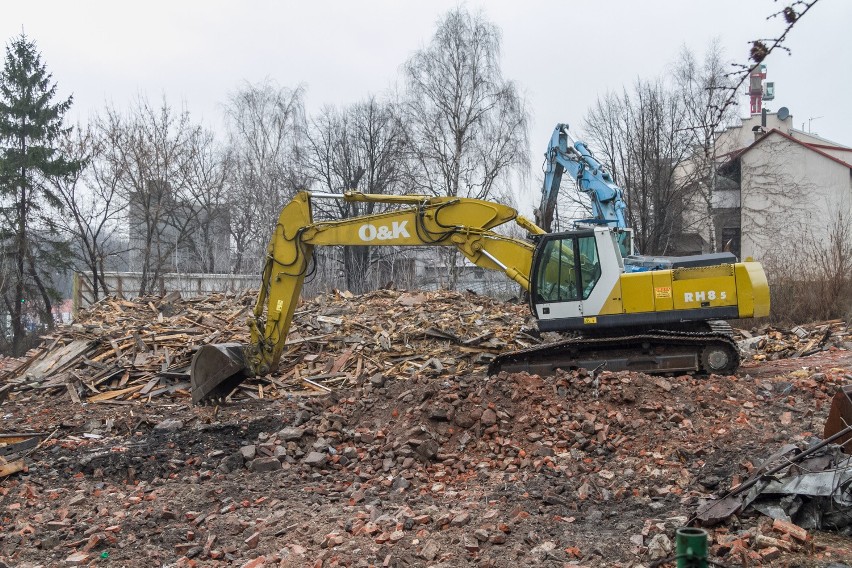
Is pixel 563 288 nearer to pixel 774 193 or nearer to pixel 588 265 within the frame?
pixel 588 265

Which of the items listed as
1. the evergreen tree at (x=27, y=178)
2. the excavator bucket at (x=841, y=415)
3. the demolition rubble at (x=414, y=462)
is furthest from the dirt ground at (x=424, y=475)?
the evergreen tree at (x=27, y=178)

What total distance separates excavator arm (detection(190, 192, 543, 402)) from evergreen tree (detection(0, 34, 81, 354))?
1943 cm

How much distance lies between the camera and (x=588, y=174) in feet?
42.5

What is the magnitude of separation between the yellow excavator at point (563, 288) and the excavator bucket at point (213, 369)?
0.02 meters

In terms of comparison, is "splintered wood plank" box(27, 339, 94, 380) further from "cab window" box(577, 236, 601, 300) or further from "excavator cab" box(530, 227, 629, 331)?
"cab window" box(577, 236, 601, 300)

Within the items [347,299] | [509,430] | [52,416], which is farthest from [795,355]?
[52,416]

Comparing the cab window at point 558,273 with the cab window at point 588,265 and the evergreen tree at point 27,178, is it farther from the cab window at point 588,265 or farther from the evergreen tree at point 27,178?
the evergreen tree at point 27,178

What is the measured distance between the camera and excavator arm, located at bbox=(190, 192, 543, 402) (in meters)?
11.2

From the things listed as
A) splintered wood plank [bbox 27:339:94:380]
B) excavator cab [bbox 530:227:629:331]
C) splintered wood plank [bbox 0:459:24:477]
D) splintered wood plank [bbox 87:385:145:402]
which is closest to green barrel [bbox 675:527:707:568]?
splintered wood plank [bbox 0:459:24:477]

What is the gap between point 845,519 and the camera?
4.75 meters

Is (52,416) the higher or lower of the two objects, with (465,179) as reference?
lower

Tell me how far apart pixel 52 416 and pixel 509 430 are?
280 inches

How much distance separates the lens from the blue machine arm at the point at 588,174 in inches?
505

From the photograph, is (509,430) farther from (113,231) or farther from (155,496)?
(113,231)
